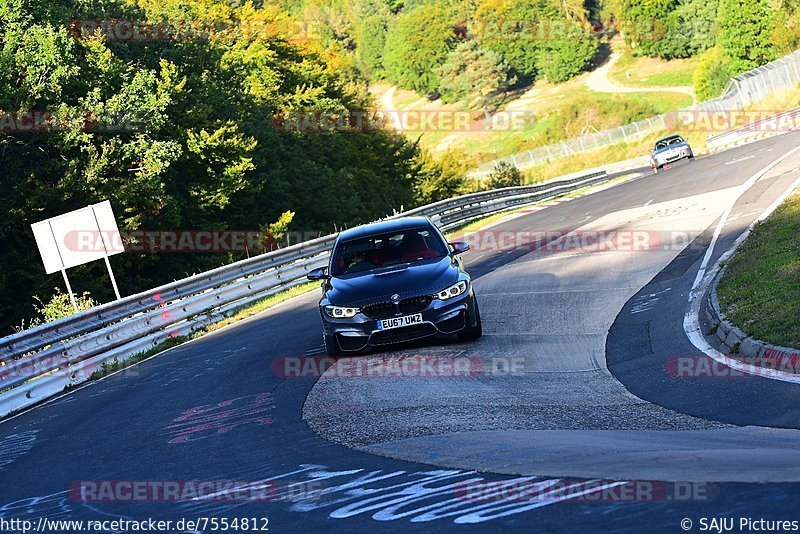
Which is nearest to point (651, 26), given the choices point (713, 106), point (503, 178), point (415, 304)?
point (713, 106)

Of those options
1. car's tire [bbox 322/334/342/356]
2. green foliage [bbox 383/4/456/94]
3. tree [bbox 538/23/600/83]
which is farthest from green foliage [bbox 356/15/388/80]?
car's tire [bbox 322/334/342/356]

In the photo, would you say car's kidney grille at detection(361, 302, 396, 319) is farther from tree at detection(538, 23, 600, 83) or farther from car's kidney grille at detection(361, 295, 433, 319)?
tree at detection(538, 23, 600, 83)

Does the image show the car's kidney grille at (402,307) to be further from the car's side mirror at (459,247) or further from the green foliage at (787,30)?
the green foliage at (787,30)

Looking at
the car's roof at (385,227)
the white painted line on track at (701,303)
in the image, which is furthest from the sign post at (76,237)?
the white painted line on track at (701,303)

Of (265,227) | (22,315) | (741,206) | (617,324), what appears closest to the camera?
(617,324)

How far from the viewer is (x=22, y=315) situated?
96.5 feet

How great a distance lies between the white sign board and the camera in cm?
1794

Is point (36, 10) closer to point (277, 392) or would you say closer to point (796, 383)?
point (277, 392)

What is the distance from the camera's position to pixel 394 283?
1226cm

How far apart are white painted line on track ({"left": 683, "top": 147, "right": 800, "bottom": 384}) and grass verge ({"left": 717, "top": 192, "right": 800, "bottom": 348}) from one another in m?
0.36

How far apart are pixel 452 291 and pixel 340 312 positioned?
4.43ft

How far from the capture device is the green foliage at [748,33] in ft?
320

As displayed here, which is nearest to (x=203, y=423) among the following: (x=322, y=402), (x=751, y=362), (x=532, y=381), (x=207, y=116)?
(x=322, y=402)

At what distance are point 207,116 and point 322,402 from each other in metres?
33.0
